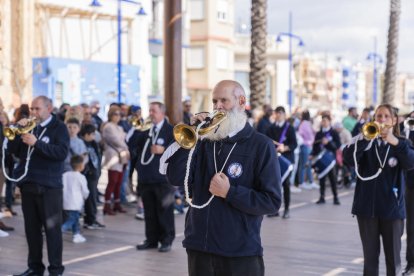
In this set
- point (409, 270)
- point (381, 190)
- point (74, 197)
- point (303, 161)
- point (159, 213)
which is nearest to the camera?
point (381, 190)

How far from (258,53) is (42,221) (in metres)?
11.8

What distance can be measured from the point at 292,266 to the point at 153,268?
5.54 feet

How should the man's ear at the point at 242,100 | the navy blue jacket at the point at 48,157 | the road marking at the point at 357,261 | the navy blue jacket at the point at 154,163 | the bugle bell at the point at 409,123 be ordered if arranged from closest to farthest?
the man's ear at the point at 242,100, the navy blue jacket at the point at 48,157, the bugle bell at the point at 409,123, the road marking at the point at 357,261, the navy blue jacket at the point at 154,163

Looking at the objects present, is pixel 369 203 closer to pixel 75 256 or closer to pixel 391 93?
pixel 75 256

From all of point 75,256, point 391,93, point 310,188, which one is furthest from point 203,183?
point 391,93

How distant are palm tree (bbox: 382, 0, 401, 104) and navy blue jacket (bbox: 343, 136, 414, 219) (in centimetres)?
1912

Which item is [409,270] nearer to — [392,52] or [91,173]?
[91,173]

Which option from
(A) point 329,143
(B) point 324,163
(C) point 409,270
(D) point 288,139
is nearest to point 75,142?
(D) point 288,139

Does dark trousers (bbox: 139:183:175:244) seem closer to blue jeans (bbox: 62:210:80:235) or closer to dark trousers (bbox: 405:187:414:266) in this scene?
blue jeans (bbox: 62:210:80:235)

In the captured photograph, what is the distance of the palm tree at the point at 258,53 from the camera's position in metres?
18.8

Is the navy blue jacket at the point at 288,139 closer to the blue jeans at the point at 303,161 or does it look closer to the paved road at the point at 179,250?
the paved road at the point at 179,250

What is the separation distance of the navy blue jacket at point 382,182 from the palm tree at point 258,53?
11580 mm

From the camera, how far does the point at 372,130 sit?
6965 millimetres

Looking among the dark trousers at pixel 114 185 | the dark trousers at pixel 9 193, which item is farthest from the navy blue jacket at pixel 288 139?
the dark trousers at pixel 9 193
